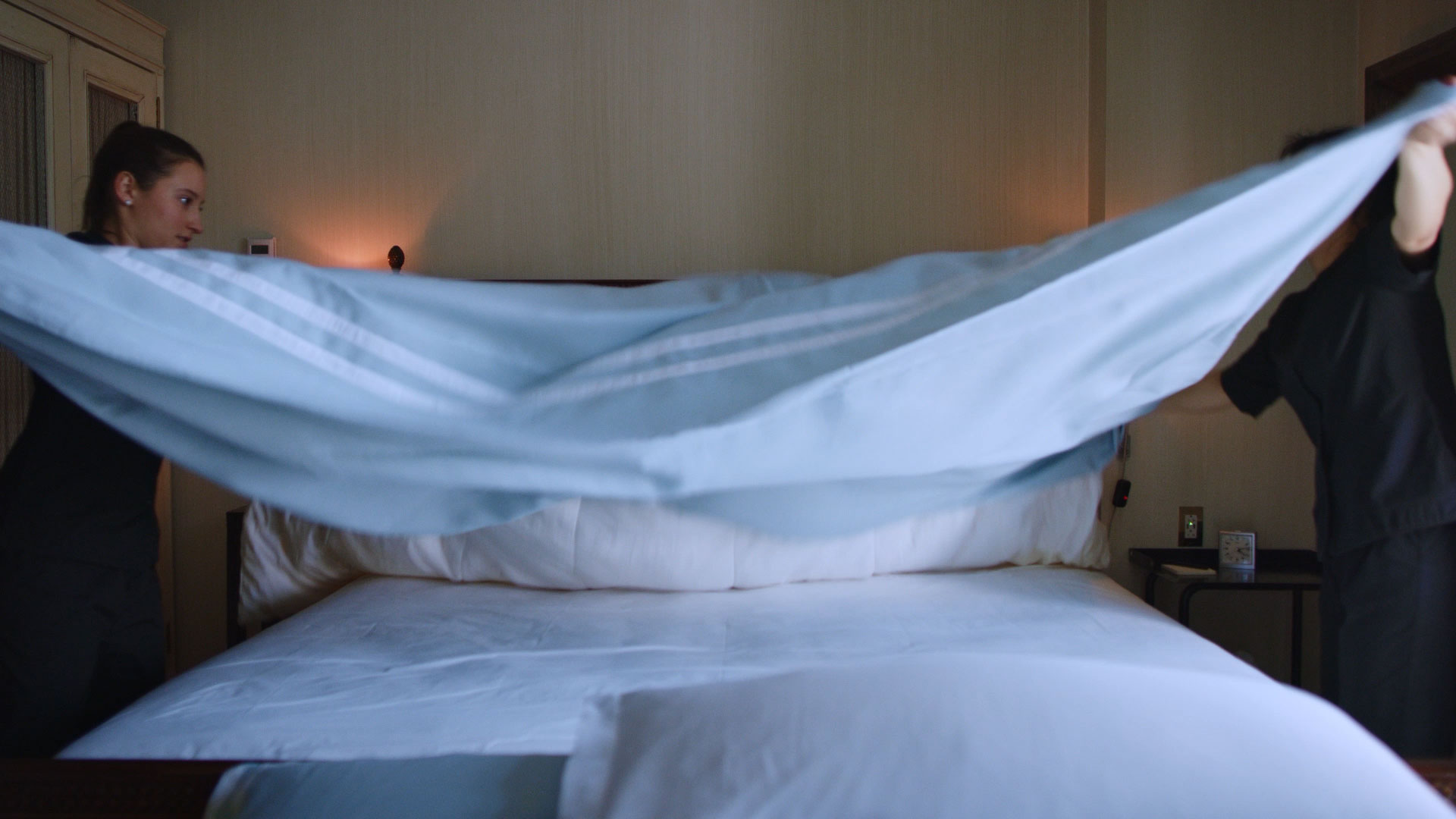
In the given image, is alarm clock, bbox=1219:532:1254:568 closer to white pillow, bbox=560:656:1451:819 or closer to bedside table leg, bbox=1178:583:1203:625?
bedside table leg, bbox=1178:583:1203:625

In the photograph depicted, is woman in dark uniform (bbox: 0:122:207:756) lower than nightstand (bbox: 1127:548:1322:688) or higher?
higher

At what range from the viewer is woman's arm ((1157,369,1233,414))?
1.76 metres

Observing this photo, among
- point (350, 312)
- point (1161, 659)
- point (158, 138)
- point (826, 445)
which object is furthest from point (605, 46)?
point (1161, 659)

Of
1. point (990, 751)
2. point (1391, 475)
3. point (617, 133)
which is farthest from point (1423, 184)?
point (617, 133)

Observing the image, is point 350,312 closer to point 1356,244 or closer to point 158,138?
point 158,138

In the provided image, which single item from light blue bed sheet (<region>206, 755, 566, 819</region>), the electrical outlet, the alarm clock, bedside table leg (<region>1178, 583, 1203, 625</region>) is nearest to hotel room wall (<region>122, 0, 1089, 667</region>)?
the electrical outlet

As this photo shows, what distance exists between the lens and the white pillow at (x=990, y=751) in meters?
0.85

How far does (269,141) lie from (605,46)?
44.5 inches

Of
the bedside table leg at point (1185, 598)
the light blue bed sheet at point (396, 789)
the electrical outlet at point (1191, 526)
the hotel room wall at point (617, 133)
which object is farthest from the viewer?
the hotel room wall at point (617, 133)

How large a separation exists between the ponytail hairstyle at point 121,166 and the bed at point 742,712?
0.83 m

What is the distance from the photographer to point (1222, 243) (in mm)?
1277

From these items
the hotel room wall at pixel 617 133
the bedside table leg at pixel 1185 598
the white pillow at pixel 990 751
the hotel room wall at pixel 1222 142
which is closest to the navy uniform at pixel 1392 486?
the white pillow at pixel 990 751

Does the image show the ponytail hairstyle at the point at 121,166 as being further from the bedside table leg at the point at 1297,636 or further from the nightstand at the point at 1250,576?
the bedside table leg at the point at 1297,636

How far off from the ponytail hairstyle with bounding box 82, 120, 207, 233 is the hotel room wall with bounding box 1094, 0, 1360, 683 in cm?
232
